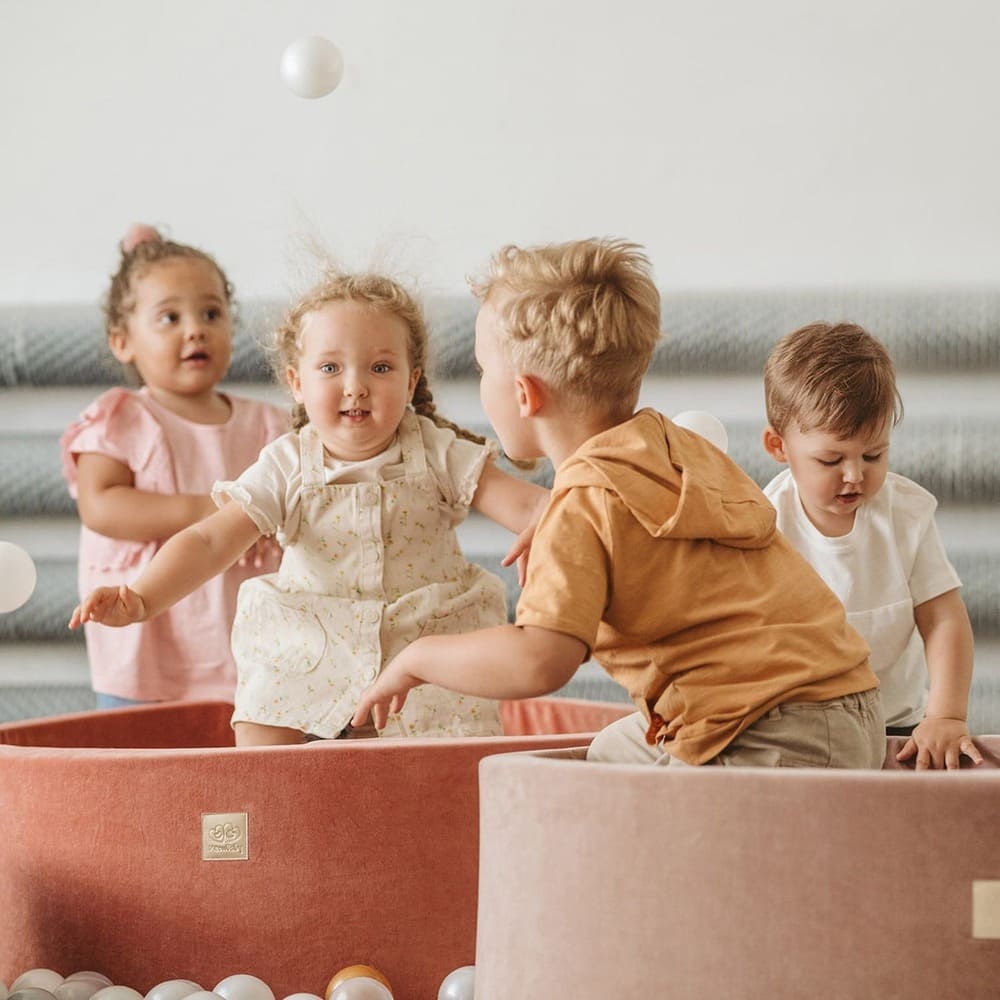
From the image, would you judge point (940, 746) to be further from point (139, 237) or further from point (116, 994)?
point (139, 237)

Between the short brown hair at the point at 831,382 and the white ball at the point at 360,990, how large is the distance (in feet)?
2.08

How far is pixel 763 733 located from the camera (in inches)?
41.2

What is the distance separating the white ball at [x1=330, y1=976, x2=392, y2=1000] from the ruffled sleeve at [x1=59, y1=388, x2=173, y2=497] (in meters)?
0.90

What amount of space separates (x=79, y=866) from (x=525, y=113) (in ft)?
4.79

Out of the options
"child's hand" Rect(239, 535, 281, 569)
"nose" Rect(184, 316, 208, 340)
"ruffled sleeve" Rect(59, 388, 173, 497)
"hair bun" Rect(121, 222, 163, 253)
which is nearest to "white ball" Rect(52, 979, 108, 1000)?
"child's hand" Rect(239, 535, 281, 569)

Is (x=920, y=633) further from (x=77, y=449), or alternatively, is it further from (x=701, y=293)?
(x=77, y=449)

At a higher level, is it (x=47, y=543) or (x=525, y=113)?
(x=525, y=113)

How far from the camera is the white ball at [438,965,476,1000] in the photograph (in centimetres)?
118

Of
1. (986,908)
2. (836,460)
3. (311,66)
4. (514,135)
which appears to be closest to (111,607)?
(836,460)

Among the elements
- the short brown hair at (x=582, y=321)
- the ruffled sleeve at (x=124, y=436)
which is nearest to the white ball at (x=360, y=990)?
the short brown hair at (x=582, y=321)

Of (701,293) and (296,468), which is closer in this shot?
(296,468)

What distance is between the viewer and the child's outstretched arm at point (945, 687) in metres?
1.21

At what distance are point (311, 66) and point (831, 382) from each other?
0.98 metres

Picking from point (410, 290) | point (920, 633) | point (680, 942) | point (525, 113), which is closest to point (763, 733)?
point (680, 942)
